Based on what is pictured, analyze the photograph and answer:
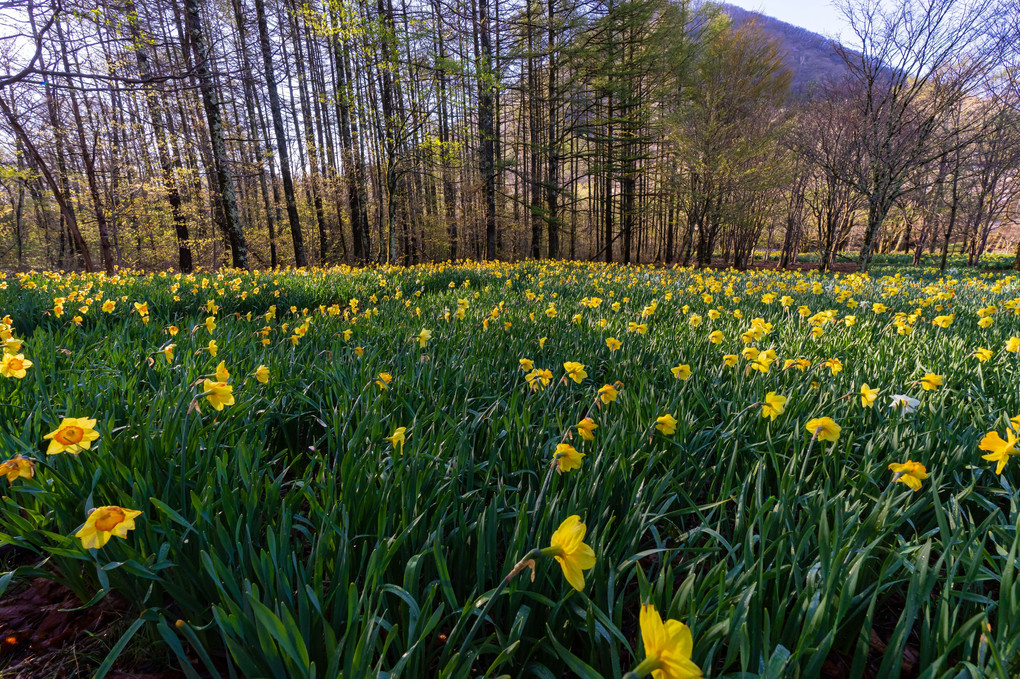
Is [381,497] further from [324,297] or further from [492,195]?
[492,195]

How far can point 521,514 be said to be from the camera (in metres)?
1.07

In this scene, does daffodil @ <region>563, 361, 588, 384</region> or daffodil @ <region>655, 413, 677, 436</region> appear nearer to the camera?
daffodil @ <region>655, 413, 677, 436</region>

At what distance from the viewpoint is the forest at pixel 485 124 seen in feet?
37.7

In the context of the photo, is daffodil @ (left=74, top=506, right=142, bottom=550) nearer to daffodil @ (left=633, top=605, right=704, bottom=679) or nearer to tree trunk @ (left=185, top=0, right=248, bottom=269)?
daffodil @ (left=633, top=605, right=704, bottom=679)

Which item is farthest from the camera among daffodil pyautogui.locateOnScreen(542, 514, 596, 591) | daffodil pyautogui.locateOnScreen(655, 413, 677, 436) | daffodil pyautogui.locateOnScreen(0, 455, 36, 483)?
daffodil pyautogui.locateOnScreen(655, 413, 677, 436)

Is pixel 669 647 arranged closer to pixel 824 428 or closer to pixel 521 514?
pixel 521 514

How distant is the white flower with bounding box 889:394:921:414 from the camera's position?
1788mm

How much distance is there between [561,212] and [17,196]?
27.7 meters

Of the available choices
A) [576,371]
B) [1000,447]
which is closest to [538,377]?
[576,371]

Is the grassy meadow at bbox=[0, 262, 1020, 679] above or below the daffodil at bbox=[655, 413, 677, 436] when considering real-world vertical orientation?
below

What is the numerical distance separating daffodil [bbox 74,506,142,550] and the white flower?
8.30 feet

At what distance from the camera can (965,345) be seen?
3096mm

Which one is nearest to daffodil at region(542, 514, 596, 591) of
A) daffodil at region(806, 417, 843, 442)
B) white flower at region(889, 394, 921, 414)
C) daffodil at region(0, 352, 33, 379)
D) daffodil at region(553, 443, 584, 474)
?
daffodil at region(553, 443, 584, 474)

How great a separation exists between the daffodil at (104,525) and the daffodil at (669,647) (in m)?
0.92
